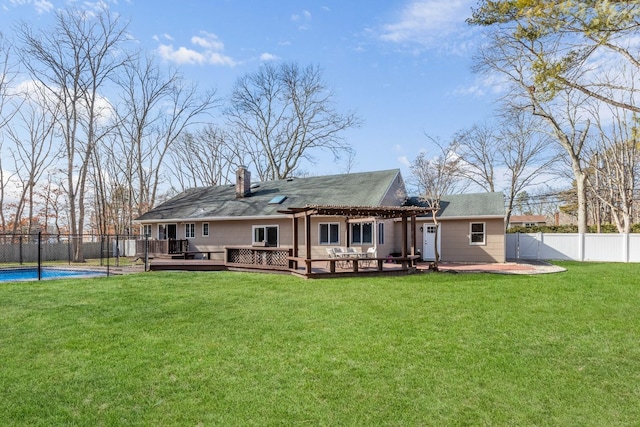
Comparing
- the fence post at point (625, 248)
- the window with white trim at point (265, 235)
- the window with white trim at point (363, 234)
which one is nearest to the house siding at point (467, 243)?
the window with white trim at point (363, 234)

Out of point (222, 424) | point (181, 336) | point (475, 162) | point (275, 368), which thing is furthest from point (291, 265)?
point (475, 162)

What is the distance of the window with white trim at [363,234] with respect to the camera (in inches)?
660

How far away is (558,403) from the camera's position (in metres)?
3.77

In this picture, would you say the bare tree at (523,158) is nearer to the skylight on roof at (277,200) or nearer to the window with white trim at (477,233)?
the window with white trim at (477,233)

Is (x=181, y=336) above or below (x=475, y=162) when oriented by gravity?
below

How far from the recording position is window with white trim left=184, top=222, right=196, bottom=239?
2066 cm

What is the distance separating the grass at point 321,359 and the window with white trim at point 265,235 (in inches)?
374

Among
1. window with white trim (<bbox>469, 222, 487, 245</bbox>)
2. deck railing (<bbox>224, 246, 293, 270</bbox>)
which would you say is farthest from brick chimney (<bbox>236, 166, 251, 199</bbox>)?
window with white trim (<bbox>469, 222, 487, 245</bbox>)

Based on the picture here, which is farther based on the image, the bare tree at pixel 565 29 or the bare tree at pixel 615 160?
the bare tree at pixel 615 160

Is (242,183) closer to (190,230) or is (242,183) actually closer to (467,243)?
(190,230)

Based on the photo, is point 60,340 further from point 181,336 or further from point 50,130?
point 50,130

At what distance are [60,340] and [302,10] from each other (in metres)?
12.6

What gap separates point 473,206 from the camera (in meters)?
18.0

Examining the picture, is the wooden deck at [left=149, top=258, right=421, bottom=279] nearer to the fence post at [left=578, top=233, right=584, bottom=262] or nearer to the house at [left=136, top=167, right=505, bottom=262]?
the house at [left=136, top=167, right=505, bottom=262]
